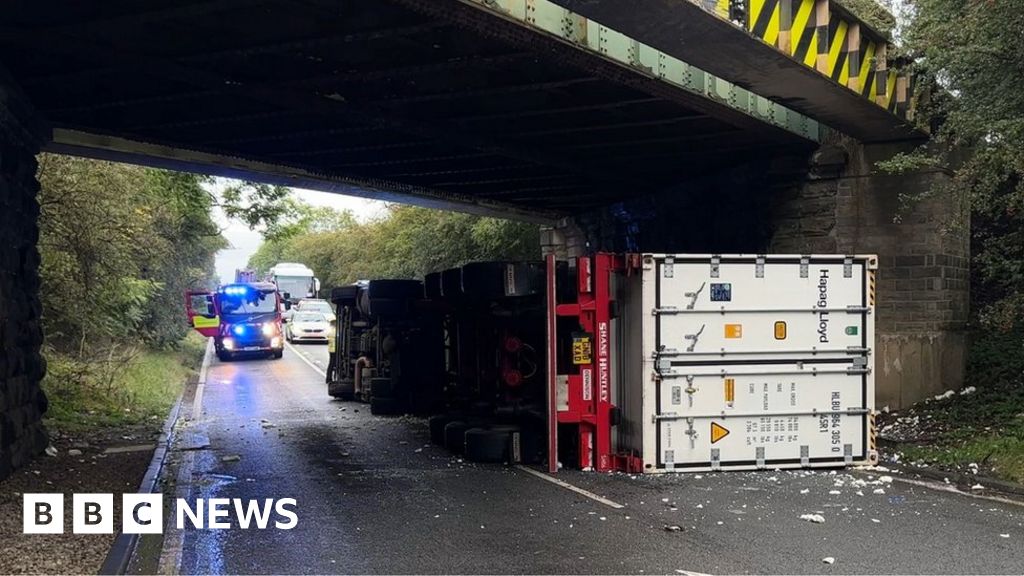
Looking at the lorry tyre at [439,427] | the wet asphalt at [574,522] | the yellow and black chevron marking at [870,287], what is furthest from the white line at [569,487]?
the yellow and black chevron marking at [870,287]

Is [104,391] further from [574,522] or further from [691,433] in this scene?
[574,522]

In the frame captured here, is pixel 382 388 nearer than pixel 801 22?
No

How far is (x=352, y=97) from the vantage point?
1062 cm

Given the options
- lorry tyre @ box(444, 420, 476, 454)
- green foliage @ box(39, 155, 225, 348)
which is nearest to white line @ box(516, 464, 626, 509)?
lorry tyre @ box(444, 420, 476, 454)

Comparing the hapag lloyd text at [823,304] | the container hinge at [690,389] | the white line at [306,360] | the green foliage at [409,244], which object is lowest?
the white line at [306,360]

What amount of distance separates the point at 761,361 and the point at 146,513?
6.41m

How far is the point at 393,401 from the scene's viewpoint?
1502cm

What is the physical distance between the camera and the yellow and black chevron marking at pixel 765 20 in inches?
335

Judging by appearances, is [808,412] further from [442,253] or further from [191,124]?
[442,253]

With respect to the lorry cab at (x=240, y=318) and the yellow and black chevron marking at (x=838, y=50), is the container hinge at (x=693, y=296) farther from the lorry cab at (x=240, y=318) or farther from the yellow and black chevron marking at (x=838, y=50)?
the lorry cab at (x=240, y=318)

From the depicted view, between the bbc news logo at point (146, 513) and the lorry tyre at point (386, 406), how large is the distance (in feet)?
21.8

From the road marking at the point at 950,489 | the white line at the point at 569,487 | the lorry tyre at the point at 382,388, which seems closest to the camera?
the white line at the point at 569,487

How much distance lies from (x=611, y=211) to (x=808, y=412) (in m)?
11.7

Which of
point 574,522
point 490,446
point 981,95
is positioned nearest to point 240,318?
point 490,446
